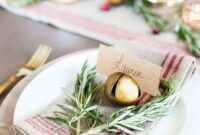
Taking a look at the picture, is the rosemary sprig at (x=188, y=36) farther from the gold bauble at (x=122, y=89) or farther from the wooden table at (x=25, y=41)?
the gold bauble at (x=122, y=89)

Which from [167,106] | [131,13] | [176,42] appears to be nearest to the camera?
[167,106]

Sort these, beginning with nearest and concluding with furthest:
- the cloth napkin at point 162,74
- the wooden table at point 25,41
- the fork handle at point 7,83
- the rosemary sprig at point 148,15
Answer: the cloth napkin at point 162,74 < the fork handle at point 7,83 < the wooden table at point 25,41 < the rosemary sprig at point 148,15

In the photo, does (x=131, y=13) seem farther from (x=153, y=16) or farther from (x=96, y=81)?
(x=96, y=81)

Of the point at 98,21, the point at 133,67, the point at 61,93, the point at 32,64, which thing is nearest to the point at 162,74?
the point at 133,67

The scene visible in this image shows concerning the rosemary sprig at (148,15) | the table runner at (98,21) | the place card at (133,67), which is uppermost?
the rosemary sprig at (148,15)

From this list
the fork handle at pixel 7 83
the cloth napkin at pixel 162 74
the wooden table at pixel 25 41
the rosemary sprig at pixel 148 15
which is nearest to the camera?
the cloth napkin at pixel 162 74

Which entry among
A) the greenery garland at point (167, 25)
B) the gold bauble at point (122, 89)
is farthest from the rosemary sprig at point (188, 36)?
the gold bauble at point (122, 89)

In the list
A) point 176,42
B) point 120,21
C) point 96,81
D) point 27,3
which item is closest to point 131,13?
point 120,21
